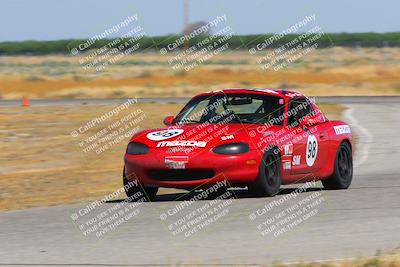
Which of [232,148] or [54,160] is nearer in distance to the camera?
[232,148]

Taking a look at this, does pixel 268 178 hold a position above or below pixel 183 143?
below

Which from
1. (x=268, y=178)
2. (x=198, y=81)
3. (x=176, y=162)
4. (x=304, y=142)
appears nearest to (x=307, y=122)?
(x=304, y=142)

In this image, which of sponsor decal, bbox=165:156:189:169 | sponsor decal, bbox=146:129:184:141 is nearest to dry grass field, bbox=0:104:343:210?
sponsor decal, bbox=146:129:184:141

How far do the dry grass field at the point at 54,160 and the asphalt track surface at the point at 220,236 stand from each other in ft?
5.84

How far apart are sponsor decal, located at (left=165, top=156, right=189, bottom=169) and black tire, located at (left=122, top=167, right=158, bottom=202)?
23.0 inches

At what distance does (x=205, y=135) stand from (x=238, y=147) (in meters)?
0.43

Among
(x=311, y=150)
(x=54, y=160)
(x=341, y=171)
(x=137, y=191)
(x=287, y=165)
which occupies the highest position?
(x=137, y=191)

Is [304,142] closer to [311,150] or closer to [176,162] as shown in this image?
[311,150]

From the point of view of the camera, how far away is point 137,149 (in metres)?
12.0

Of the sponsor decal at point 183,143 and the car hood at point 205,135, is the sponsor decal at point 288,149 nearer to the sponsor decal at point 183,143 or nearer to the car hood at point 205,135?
the car hood at point 205,135

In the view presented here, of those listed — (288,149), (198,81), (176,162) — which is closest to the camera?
(176,162)

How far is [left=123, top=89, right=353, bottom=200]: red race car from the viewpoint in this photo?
1173 centimetres

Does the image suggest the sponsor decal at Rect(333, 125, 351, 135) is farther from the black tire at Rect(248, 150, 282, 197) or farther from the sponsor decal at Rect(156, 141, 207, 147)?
the sponsor decal at Rect(156, 141, 207, 147)

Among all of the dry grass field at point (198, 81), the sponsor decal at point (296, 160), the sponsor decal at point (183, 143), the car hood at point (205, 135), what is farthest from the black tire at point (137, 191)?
the dry grass field at point (198, 81)
